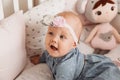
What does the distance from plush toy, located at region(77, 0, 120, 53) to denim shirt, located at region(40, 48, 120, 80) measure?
22 centimetres

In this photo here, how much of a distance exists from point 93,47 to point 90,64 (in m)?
0.27

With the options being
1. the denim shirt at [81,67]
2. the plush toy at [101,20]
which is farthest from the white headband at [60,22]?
the plush toy at [101,20]

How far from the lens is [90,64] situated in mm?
954

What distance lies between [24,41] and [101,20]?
44 centimetres

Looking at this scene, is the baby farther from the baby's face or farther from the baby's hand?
the baby's hand

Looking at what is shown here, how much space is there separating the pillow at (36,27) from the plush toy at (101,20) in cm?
21

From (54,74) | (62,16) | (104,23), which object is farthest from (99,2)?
(54,74)

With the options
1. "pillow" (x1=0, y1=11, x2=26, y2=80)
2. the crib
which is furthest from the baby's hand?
"pillow" (x1=0, y1=11, x2=26, y2=80)

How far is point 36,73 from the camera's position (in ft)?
3.14

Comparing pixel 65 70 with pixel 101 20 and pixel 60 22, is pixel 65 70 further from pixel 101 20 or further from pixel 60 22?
pixel 101 20

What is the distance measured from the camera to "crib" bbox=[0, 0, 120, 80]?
87 centimetres

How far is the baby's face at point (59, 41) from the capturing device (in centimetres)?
86

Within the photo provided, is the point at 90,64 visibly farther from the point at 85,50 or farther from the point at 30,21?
the point at 30,21

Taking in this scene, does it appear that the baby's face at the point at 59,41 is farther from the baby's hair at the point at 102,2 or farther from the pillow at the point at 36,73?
the baby's hair at the point at 102,2
